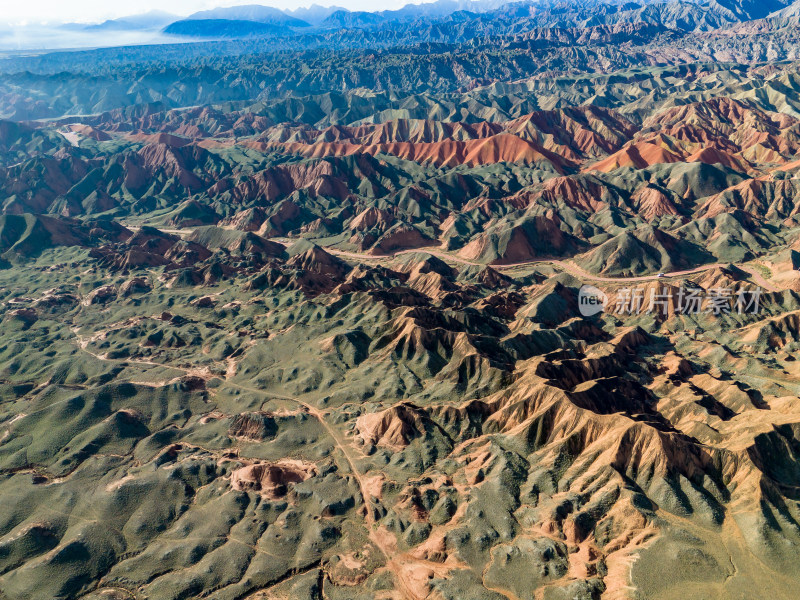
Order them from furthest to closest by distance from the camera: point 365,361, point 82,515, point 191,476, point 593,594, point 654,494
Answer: point 365,361
point 191,476
point 82,515
point 654,494
point 593,594

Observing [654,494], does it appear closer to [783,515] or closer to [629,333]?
[783,515]

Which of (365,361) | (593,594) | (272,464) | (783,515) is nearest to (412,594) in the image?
(593,594)

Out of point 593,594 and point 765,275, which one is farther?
point 765,275

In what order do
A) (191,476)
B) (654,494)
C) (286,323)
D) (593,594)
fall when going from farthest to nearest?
(286,323), (191,476), (654,494), (593,594)

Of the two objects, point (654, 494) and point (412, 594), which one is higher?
point (654, 494)

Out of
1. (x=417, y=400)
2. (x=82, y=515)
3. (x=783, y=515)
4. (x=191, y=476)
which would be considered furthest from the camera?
(x=417, y=400)

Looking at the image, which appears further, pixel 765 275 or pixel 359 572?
pixel 765 275

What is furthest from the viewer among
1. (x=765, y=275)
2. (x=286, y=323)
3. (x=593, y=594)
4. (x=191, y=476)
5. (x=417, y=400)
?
(x=765, y=275)

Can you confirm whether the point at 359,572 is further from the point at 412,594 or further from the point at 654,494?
the point at 654,494

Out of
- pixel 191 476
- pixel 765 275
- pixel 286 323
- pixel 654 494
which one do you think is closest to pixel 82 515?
pixel 191 476
